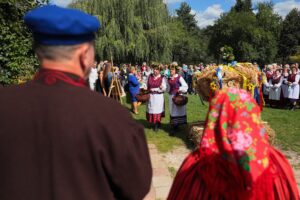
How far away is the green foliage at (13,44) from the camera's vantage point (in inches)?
264

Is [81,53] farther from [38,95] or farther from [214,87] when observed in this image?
[214,87]

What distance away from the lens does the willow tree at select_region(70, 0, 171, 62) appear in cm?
2383

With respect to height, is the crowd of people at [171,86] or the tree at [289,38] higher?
the tree at [289,38]

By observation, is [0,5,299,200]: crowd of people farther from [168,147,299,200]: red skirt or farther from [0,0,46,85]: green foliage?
[0,0,46,85]: green foliage

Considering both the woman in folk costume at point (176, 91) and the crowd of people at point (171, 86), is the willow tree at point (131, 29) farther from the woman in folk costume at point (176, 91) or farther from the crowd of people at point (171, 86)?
the woman in folk costume at point (176, 91)

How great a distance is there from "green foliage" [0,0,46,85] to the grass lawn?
303cm

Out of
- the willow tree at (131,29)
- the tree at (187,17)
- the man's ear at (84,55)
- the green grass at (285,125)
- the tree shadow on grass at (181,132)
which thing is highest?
the tree at (187,17)

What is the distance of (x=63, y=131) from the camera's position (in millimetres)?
1636

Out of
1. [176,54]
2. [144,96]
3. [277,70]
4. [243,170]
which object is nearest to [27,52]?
[144,96]

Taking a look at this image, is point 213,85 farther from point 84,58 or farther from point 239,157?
point 84,58

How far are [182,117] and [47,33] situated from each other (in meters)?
7.75

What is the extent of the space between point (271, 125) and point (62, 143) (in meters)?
9.54

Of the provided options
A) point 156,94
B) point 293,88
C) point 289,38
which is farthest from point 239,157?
point 289,38

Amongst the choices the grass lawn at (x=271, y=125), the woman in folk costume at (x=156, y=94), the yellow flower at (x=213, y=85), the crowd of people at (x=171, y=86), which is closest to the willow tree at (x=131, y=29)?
the crowd of people at (x=171, y=86)
